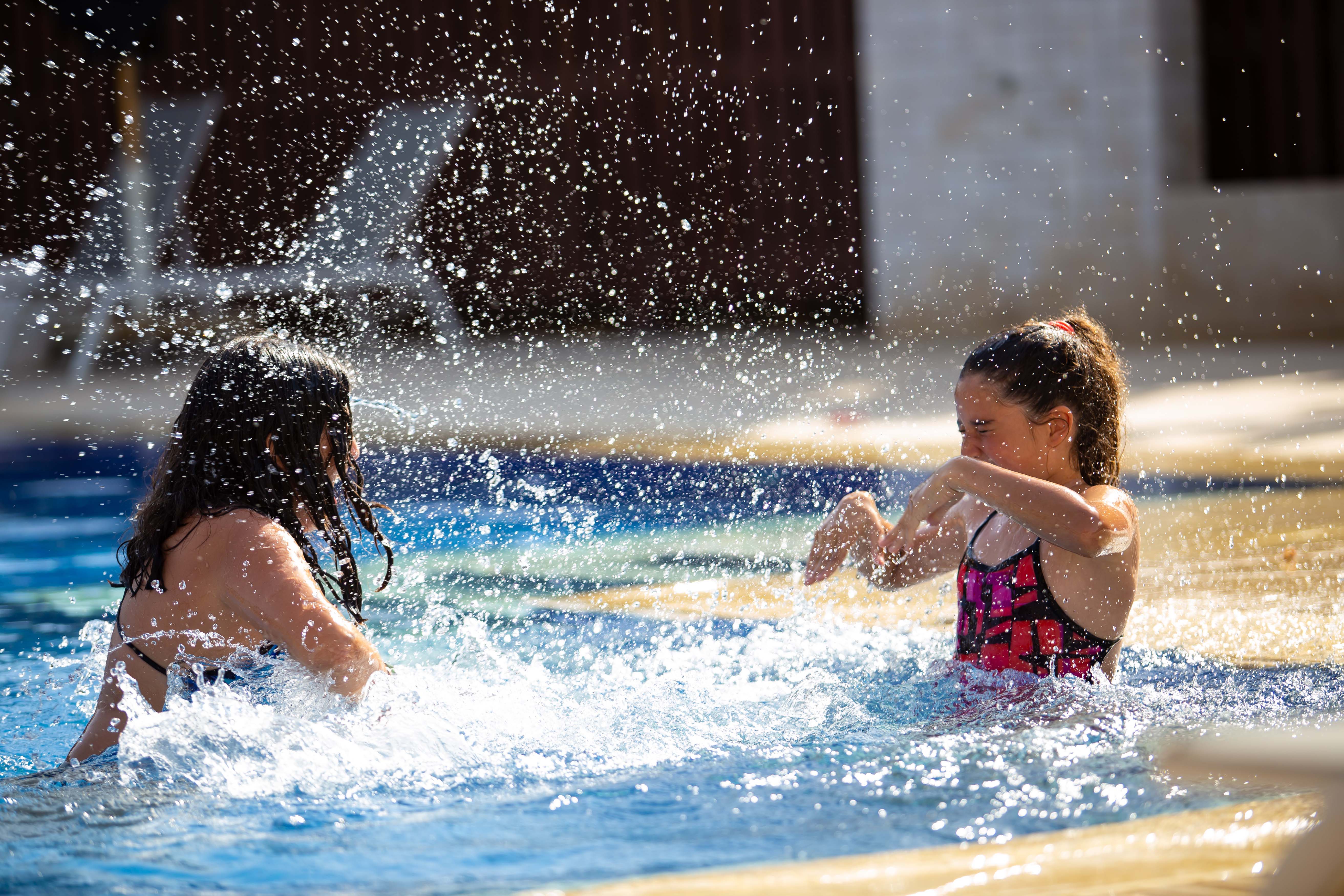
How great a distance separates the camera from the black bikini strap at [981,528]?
3.02 meters

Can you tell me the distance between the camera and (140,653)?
2.60m

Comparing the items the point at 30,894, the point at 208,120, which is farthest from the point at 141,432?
the point at 30,894

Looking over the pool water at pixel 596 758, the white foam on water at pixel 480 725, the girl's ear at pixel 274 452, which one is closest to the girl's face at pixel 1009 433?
the pool water at pixel 596 758

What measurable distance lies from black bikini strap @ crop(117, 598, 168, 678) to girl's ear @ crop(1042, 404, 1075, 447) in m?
1.62

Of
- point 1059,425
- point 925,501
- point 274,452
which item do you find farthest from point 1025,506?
point 274,452

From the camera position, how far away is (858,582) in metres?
4.35

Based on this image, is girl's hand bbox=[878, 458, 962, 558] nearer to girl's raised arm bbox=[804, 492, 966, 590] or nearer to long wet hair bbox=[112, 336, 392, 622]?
girl's raised arm bbox=[804, 492, 966, 590]

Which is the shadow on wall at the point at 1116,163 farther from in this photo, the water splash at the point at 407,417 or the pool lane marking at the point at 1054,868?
the pool lane marking at the point at 1054,868

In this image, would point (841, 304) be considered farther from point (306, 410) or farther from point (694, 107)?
point (306, 410)

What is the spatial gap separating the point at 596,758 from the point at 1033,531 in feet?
2.83

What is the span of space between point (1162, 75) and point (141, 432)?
6.95 metres

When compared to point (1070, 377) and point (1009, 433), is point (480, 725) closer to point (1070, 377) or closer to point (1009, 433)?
point (1009, 433)

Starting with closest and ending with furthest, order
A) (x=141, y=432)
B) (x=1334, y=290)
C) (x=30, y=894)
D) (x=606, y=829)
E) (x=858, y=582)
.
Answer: (x=30, y=894) < (x=606, y=829) < (x=858, y=582) < (x=141, y=432) < (x=1334, y=290)

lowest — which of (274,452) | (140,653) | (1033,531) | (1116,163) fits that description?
(140,653)
